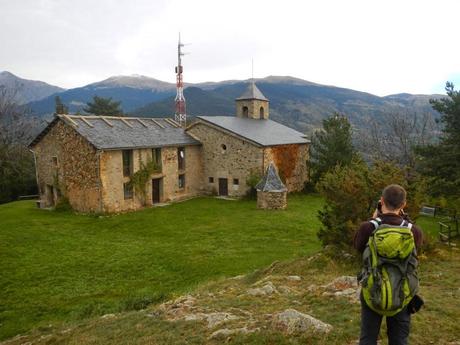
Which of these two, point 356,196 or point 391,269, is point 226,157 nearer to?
point 356,196

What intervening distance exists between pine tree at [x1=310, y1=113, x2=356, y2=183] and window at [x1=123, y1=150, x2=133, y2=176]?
15.3 metres

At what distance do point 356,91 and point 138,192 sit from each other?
168 metres

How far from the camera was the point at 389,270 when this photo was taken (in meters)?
3.95

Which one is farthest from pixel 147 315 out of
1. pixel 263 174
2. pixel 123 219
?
pixel 263 174

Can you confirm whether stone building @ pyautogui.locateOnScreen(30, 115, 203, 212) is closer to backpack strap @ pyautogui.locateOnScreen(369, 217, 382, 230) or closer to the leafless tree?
the leafless tree

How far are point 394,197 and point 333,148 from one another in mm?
30299

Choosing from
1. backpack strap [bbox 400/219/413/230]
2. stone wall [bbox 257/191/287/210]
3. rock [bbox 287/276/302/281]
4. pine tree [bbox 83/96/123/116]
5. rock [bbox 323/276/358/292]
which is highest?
pine tree [bbox 83/96/123/116]

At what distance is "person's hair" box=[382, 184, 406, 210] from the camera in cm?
407

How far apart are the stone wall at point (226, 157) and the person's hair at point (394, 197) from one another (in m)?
Result: 24.7

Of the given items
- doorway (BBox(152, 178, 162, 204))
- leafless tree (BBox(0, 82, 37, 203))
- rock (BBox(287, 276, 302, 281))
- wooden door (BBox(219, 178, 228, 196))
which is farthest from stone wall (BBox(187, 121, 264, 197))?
rock (BBox(287, 276, 302, 281))

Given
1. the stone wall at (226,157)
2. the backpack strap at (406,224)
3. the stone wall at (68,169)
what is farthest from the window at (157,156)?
the backpack strap at (406,224)

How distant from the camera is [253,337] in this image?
582cm

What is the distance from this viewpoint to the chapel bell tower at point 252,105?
3650 centimetres

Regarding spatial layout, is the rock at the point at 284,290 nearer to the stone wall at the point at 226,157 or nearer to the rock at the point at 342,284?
the rock at the point at 342,284
